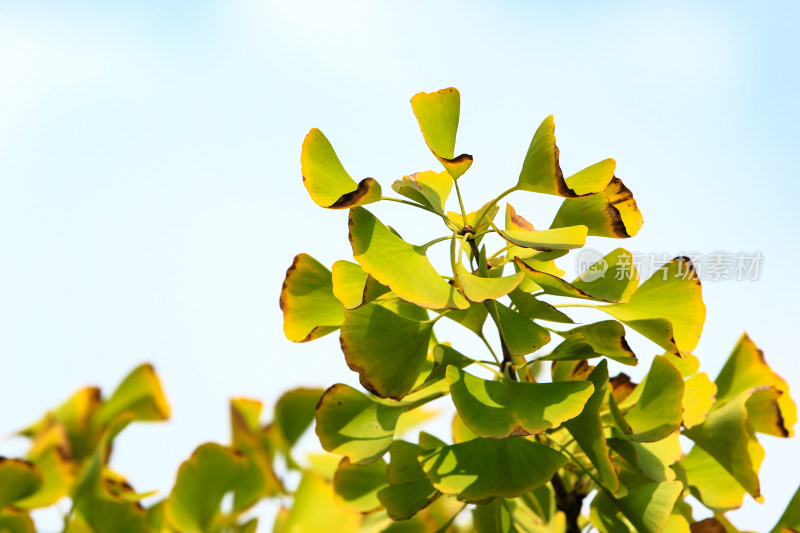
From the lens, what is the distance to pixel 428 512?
1054mm

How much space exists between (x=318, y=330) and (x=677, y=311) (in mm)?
318

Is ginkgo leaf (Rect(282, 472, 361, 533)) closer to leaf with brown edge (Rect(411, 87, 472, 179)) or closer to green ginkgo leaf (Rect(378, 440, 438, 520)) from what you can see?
green ginkgo leaf (Rect(378, 440, 438, 520))

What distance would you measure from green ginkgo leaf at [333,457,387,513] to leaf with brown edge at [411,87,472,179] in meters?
0.33

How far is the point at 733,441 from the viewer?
69cm

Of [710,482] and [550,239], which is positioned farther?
[710,482]

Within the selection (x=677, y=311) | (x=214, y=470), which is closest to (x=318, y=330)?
(x=677, y=311)

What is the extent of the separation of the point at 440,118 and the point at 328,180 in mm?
111

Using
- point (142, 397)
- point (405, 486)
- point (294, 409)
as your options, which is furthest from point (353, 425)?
point (142, 397)

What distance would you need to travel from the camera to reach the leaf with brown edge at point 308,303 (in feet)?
2.14

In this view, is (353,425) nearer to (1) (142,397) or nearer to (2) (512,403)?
(2) (512,403)

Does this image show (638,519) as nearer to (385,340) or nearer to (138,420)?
(385,340)

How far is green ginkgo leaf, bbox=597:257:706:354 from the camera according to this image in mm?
632

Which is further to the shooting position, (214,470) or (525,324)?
(214,470)

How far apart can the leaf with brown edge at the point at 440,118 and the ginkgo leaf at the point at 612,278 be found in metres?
0.14
